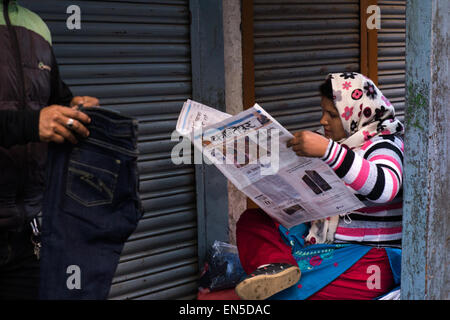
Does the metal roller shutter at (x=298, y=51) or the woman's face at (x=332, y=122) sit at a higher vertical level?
the metal roller shutter at (x=298, y=51)

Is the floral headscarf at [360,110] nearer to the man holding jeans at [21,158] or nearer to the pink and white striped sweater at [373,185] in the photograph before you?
the pink and white striped sweater at [373,185]

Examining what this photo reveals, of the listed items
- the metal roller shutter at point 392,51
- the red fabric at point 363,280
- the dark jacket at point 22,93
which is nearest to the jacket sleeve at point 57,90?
the dark jacket at point 22,93

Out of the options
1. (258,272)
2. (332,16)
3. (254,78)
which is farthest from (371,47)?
(258,272)

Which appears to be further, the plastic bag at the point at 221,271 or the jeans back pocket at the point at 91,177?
the plastic bag at the point at 221,271

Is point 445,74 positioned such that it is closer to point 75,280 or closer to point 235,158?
point 235,158

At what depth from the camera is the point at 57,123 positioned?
5.74 ft

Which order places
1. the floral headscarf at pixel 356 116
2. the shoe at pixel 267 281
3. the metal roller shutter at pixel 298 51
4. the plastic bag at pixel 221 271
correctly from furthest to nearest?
the metal roller shutter at pixel 298 51
the plastic bag at pixel 221 271
the floral headscarf at pixel 356 116
the shoe at pixel 267 281

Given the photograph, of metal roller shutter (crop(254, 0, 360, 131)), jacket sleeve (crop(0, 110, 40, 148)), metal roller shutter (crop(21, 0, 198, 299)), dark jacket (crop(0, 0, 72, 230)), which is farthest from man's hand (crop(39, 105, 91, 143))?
metal roller shutter (crop(254, 0, 360, 131))

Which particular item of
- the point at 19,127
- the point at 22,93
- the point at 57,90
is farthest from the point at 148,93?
the point at 19,127

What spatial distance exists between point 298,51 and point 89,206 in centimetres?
338

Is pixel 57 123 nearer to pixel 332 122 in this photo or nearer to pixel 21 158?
pixel 21 158

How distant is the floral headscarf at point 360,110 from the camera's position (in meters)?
2.79

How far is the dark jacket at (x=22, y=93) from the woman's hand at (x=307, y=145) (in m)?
0.95

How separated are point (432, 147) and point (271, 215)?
81 cm
